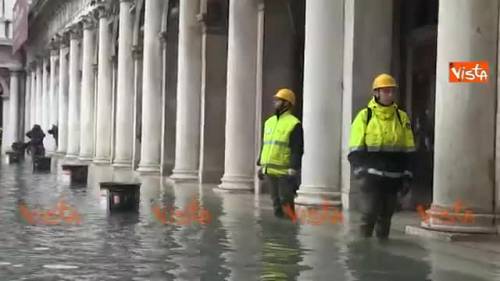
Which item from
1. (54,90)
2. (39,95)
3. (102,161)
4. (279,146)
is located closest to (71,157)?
(102,161)

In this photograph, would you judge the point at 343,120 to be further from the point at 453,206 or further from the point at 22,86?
the point at 22,86

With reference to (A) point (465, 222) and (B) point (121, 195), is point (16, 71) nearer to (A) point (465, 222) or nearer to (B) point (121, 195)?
(B) point (121, 195)

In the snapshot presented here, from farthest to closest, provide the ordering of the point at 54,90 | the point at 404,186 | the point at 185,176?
1. the point at 54,90
2. the point at 185,176
3. the point at 404,186

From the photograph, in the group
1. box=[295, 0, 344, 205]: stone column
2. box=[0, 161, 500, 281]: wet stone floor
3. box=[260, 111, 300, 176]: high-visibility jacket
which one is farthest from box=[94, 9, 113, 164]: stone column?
box=[260, 111, 300, 176]: high-visibility jacket

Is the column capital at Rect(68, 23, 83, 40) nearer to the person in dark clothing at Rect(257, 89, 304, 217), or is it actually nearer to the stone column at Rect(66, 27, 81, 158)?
the stone column at Rect(66, 27, 81, 158)

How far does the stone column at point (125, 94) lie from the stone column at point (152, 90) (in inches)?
165

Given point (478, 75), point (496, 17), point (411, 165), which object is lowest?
point (411, 165)

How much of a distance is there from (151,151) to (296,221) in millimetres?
16335

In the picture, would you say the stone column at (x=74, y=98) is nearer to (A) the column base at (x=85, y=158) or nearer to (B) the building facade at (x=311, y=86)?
(A) the column base at (x=85, y=158)

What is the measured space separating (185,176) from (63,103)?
28120mm

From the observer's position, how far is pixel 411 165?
11438 millimetres

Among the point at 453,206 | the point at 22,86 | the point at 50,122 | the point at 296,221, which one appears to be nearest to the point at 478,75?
the point at 453,206

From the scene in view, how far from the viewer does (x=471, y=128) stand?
1145 cm

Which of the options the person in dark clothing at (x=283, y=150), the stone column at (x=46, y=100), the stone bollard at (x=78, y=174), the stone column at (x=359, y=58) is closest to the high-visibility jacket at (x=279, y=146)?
the person in dark clothing at (x=283, y=150)
